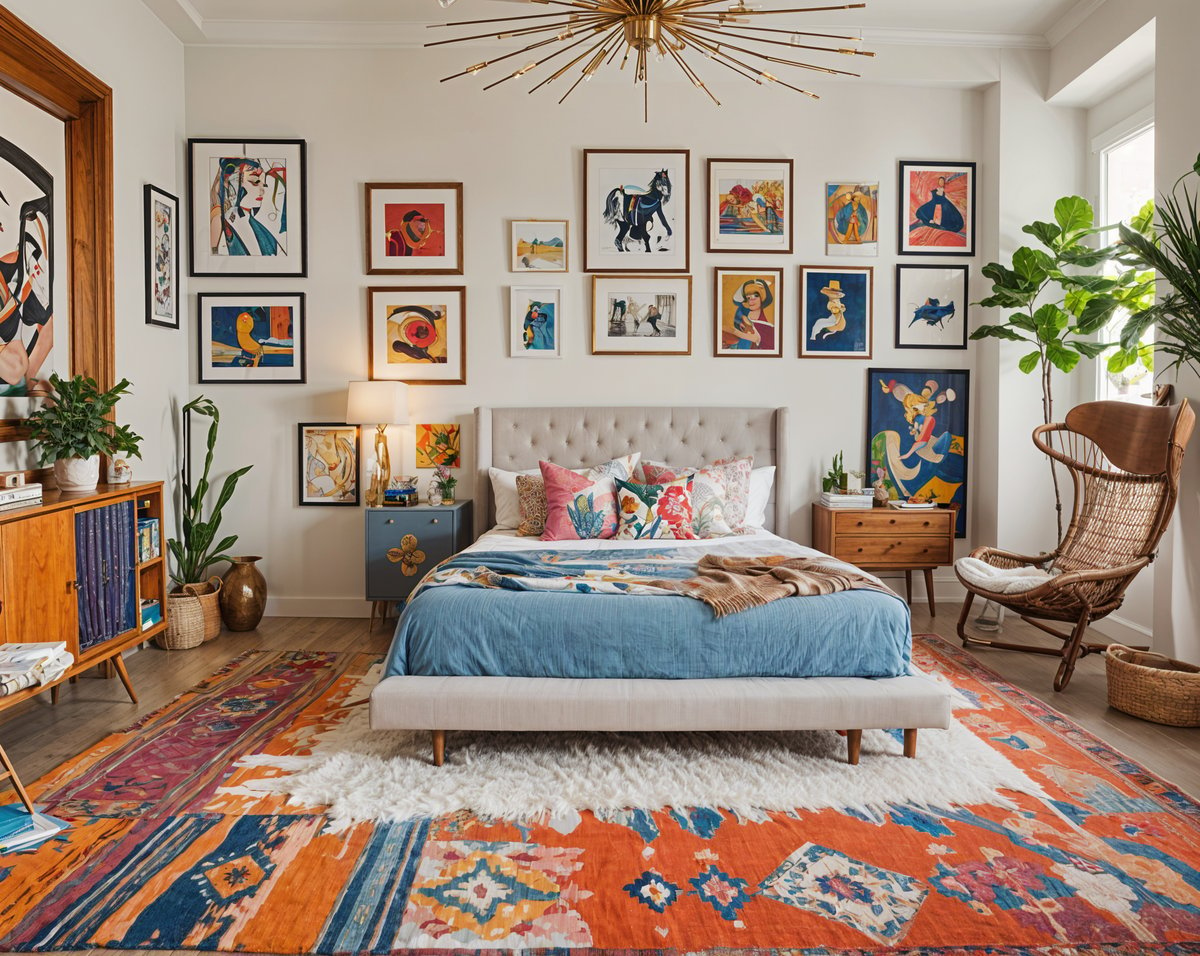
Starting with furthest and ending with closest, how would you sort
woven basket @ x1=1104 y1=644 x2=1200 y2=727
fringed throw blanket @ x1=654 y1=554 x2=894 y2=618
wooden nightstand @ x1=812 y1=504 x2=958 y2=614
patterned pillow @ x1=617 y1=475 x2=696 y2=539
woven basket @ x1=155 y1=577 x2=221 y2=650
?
wooden nightstand @ x1=812 y1=504 x2=958 y2=614 → woven basket @ x1=155 y1=577 x2=221 y2=650 → patterned pillow @ x1=617 y1=475 x2=696 y2=539 → woven basket @ x1=1104 y1=644 x2=1200 y2=727 → fringed throw blanket @ x1=654 y1=554 x2=894 y2=618

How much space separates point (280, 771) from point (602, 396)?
9.75ft

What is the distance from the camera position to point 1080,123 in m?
4.95

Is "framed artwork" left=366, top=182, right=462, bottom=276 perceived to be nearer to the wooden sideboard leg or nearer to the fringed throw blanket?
the wooden sideboard leg

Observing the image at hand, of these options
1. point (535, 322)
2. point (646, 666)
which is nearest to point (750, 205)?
point (535, 322)

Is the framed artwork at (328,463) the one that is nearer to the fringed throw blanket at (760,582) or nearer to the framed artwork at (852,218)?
the fringed throw blanket at (760,582)

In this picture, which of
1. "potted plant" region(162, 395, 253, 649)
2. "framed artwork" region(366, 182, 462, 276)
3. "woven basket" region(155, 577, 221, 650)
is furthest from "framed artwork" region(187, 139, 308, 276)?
"woven basket" region(155, 577, 221, 650)

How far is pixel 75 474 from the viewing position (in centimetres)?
342

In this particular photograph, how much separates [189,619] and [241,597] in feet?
1.08

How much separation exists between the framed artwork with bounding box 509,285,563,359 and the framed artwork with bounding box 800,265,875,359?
5.03 feet

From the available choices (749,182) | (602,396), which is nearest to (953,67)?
(749,182)

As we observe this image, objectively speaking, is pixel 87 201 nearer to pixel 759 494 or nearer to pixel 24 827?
pixel 24 827

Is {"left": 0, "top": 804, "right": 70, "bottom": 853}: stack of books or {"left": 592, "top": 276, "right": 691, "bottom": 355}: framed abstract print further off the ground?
{"left": 592, "top": 276, "right": 691, "bottom": 355}: framed abstract print

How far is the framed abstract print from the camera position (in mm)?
5023

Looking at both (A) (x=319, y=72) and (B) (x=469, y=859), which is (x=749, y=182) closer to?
(A) (x=319, y=72)
